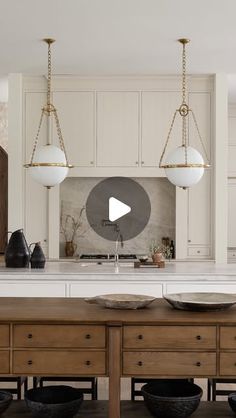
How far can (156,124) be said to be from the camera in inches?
269

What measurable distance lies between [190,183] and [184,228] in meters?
1.84

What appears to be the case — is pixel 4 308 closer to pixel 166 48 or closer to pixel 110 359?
pixel 110 359

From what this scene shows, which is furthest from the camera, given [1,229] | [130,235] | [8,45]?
[1,229]

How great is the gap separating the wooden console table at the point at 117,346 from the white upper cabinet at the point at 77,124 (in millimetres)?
4065

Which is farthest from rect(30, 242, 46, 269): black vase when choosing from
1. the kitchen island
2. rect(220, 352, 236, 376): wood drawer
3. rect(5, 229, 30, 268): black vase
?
rect(220, 352, 236, 376): wood drawer

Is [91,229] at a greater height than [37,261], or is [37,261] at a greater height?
[91,229]

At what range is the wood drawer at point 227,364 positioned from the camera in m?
2.86

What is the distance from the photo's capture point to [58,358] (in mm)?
2883

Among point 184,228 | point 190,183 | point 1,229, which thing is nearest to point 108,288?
point 190,183
